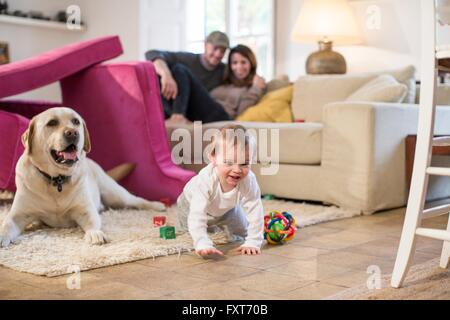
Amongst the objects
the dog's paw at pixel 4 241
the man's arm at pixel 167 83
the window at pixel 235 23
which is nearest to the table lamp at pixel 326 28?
the window at pixel 235 23

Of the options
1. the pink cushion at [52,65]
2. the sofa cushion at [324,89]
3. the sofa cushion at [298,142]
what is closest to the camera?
the pink cushion at [52,65]

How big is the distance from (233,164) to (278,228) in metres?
0.39

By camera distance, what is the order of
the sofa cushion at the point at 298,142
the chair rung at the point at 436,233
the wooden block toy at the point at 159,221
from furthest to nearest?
1. the sofa cushion at the point at 298,142
2. the wooden block toy at the point at 159,221
3. the chair rung at the point at 436,233

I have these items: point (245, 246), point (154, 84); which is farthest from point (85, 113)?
point (245, 246)

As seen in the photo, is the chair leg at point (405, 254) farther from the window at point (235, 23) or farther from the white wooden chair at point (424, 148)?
the window at point (235, 23)

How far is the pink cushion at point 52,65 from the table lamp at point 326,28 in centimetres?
188

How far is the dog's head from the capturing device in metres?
2.29

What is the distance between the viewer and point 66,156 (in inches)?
90.3

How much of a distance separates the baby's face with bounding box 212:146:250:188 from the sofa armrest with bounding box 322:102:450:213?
49.2 inches

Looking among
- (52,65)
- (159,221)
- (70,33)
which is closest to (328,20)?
→ (52,65)

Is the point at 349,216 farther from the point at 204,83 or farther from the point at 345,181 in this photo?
the point at 204,83

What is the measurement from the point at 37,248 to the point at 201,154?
1737mm

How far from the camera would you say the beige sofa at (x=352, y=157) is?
120 inches

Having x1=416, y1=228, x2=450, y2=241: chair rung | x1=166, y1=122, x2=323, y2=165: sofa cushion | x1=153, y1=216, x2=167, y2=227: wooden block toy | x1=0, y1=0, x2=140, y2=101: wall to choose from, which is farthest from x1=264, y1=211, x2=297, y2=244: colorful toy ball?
x1=0, y1=0, x2=140, y2=101: wall
